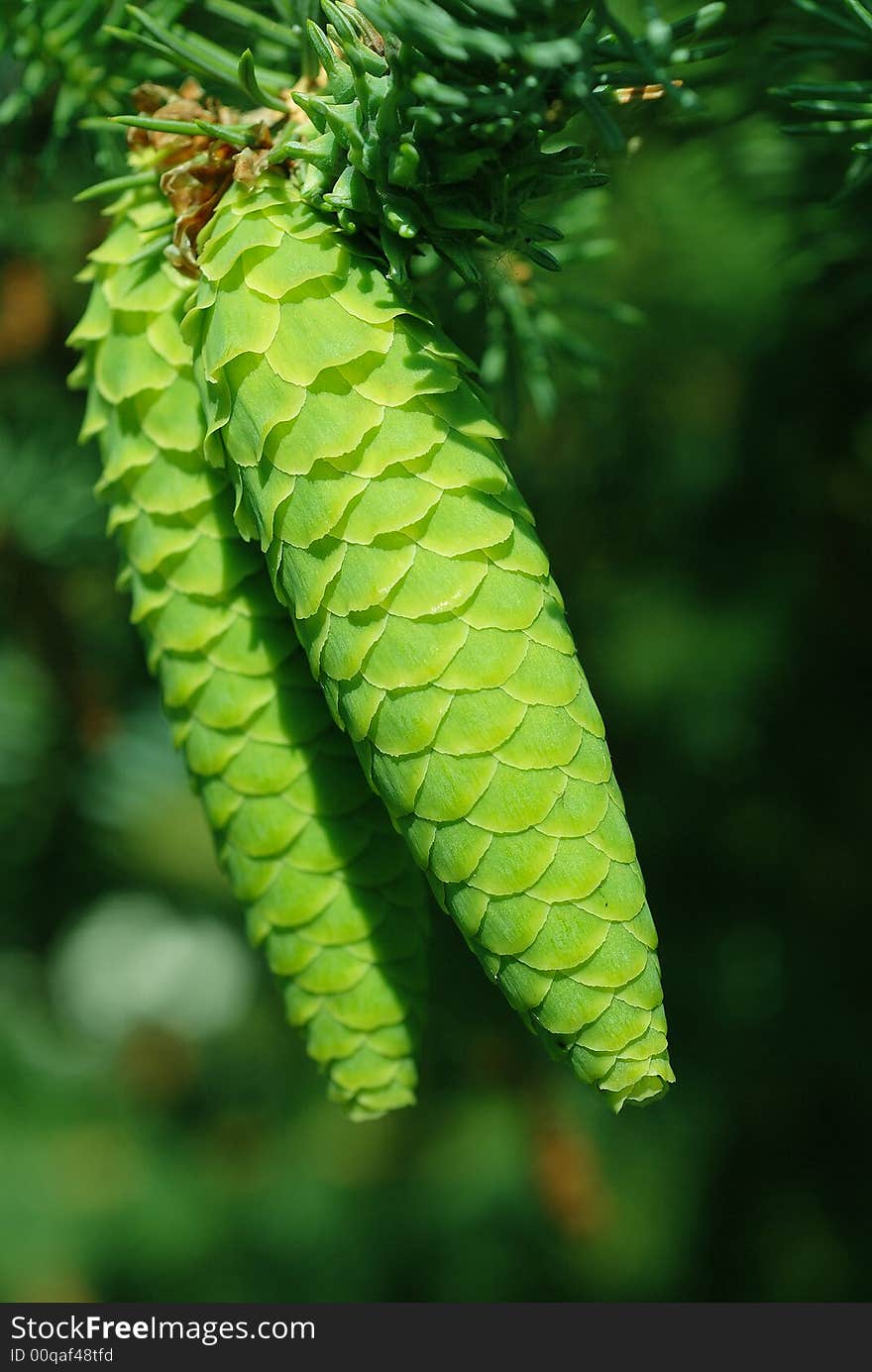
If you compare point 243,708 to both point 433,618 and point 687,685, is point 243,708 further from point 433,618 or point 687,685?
point 687,685

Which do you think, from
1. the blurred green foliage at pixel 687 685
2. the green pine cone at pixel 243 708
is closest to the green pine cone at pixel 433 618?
the green pine cone at pixel 243 708

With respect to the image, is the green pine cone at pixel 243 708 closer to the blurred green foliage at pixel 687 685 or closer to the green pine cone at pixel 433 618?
the green pine cone at pixel 433 618

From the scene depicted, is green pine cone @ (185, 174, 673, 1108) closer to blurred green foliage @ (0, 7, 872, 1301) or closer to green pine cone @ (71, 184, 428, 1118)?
green pine cone @ (71, 184, 428, 1118)

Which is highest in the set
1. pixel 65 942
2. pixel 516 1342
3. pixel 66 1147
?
pixel 65 942

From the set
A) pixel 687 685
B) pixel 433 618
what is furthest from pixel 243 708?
pixel 687 685

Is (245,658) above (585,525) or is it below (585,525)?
above

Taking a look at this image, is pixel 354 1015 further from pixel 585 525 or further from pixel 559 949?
pixel 585 525

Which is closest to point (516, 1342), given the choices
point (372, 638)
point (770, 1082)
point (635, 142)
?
point (770, 1082)

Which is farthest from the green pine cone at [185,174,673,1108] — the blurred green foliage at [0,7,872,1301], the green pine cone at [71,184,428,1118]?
the blurred green foliage at [0,7,872,1301]
